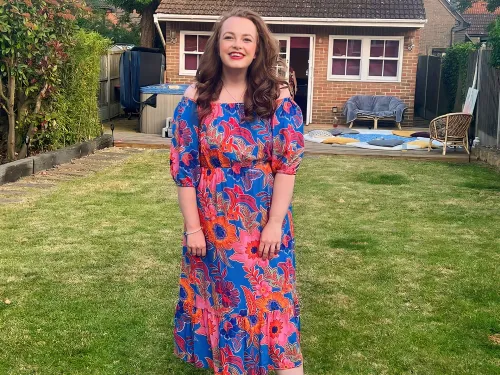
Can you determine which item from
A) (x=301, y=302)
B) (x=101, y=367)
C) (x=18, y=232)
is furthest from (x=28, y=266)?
(x=301, y=302)

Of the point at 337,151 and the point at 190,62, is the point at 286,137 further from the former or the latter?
the point at 190,62

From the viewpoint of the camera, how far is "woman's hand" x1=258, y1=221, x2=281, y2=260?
107 inches

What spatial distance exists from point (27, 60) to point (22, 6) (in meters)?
0.72

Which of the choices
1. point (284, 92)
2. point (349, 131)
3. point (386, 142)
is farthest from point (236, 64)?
point (349, 131)

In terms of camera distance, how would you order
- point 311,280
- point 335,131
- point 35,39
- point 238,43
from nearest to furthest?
point 238,43 < point 311,280 < point 35,39 < point 335,131

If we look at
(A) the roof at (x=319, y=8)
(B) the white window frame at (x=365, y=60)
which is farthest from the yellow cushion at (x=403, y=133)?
(A) the roof at (x=319, y=8)

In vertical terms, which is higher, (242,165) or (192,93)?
(192,93)

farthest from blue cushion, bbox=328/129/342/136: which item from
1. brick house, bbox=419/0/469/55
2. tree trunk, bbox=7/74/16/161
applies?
brick house, bbox=419/0/469/55

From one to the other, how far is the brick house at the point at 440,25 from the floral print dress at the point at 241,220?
41029 millimetres

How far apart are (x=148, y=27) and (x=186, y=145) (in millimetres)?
17943

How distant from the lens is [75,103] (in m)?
10.2

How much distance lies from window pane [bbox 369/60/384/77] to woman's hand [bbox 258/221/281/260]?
47.3ft

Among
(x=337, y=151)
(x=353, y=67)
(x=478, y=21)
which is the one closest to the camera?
(x=337, y=151)

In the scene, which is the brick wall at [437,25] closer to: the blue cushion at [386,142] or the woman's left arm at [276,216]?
the blue cushion at [386,142]
